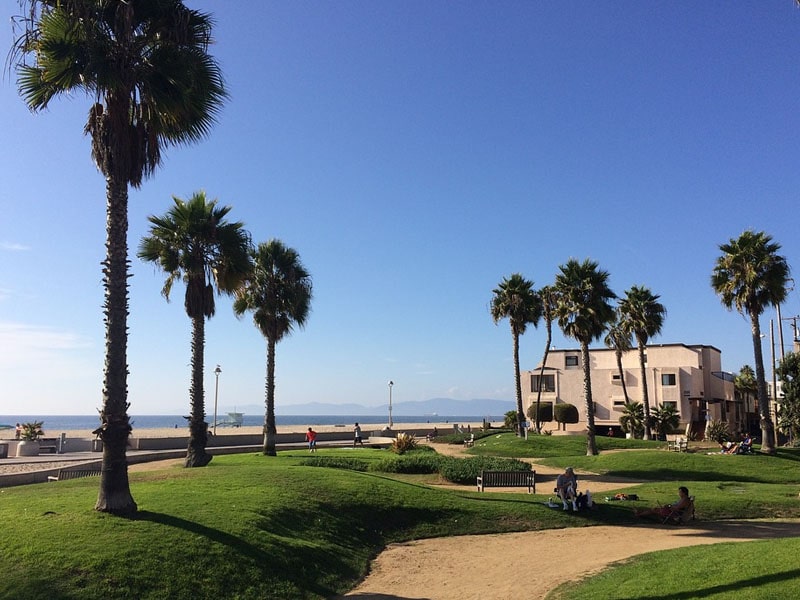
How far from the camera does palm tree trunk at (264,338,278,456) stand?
3222cm

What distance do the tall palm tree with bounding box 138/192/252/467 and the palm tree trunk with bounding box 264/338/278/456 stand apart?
671 centimetres

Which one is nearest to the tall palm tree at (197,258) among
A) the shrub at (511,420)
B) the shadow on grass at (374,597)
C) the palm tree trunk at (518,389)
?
the shadow on grass at (374,597)

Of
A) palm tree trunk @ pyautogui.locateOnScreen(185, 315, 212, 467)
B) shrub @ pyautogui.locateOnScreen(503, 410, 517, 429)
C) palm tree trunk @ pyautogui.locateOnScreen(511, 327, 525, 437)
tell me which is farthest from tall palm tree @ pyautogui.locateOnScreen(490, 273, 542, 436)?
palm tree trunk @ pyautogui.locateOnScreen(185, 315, 212, 467)

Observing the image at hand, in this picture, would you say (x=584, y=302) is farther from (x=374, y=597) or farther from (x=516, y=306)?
(x=374, y=597)

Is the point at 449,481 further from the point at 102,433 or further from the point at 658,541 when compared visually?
the point at 102,433

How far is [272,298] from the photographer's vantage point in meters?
33.2

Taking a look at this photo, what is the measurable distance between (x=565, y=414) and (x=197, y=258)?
4627 cm

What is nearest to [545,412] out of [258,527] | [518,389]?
[518,389]

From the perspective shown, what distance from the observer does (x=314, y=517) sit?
1598 centimetres

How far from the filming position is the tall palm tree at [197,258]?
1007 inches

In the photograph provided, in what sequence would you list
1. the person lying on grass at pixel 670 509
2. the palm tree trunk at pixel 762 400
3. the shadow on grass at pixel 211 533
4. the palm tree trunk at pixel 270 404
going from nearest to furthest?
1. the shadow on grass at pixel 211 533
2. the person lying on grass at pixel 670 509
3. the palm tree trunk at pixel 270 404
4. the palm tree trunk at pixel 762 400

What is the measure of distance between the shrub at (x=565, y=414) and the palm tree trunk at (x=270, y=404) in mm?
37535

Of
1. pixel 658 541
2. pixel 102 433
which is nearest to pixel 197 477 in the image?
pixel 102 433

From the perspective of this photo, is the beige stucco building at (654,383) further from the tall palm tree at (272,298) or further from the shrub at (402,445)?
the tall palm tree at (272,298)
